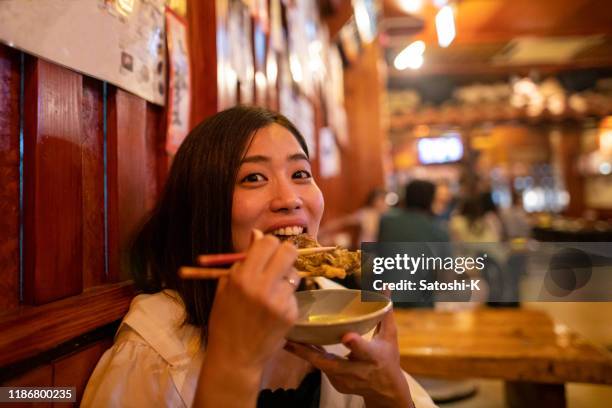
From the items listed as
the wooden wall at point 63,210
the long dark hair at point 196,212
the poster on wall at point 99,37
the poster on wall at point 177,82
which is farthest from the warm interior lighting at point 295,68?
the long dark hair at point 196,212

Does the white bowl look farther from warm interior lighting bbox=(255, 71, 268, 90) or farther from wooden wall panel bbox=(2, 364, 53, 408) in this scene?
warm interior lighting bbox=(255, 71, 268, 90)

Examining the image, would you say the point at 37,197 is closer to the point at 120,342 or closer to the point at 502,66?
the point at 120,342

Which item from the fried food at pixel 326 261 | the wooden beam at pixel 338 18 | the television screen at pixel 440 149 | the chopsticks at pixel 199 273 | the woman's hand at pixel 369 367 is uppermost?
the wooden beam at pixel 338 18

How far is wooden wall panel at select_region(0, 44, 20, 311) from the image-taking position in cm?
94

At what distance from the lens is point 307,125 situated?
159 inches

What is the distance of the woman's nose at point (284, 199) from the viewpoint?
1.25 m

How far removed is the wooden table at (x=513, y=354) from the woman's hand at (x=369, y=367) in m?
1.27

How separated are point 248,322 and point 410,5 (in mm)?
6282

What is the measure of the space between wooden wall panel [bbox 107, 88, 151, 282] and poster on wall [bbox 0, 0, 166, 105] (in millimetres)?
64

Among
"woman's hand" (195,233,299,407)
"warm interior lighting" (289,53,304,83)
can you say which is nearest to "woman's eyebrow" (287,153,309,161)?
"woman's hand" (195,233,299,407)

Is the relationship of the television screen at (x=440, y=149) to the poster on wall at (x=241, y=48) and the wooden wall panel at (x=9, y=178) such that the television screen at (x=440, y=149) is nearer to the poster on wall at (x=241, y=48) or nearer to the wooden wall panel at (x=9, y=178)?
the poster on wall at (x=241, y=48)

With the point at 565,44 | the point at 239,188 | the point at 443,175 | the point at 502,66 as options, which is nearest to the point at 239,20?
the point at 239,188

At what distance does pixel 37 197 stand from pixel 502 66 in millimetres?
11313

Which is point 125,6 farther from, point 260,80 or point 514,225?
point 514,225
